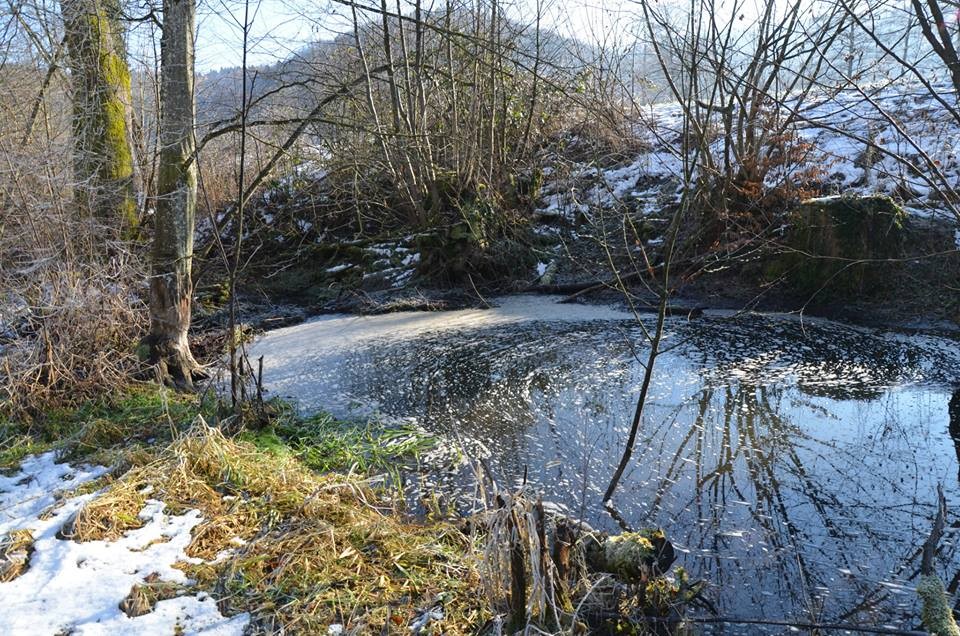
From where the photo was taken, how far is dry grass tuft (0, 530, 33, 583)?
9.29ft

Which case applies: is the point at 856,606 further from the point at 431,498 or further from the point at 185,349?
the point at 185,349

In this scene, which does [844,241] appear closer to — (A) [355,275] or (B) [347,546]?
(A) [355,275]

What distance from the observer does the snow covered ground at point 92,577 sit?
2545 mm

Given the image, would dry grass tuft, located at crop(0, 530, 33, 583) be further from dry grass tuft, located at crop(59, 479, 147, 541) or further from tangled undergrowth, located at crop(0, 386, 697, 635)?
dry grass tuft, located at crop(59, 479, 147, 541)

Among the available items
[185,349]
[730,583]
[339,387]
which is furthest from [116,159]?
[730,583]

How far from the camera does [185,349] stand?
5941 mm

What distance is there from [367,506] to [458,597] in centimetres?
99

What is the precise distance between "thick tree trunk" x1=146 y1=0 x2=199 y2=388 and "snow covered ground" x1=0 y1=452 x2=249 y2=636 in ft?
7.26

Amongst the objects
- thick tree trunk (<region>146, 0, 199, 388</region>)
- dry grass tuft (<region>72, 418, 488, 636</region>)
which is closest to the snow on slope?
thick tree trunk (<region>146, 0, 199, 388</region>)

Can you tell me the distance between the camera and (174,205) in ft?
18.0

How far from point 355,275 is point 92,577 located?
774cm

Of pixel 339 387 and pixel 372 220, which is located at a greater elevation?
pixel 372 220

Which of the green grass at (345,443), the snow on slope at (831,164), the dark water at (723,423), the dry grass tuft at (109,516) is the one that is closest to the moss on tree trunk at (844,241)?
the snow on slope at (831,164)

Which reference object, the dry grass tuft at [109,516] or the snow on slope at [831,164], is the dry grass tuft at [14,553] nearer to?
the dry grass tuft at [109,516]
